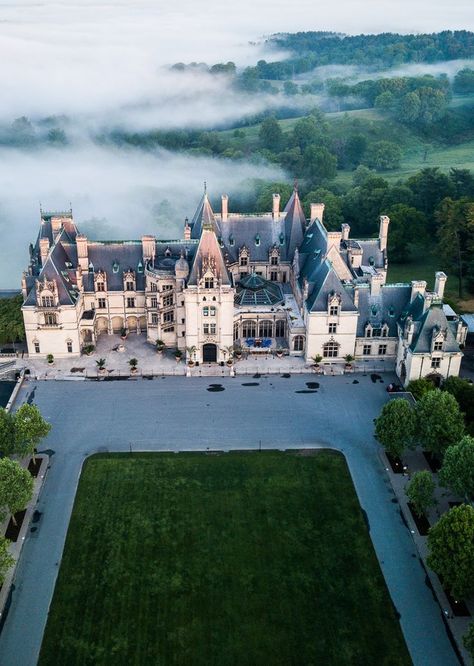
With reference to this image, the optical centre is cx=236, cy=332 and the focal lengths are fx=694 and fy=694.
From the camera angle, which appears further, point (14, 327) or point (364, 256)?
point (364, 256)

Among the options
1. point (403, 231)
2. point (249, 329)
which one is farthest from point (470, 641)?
point (403, 231)

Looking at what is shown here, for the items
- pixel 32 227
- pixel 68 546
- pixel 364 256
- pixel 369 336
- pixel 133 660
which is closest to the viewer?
pixel 133 660

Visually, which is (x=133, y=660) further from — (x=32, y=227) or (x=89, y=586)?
(x=32, y=227)

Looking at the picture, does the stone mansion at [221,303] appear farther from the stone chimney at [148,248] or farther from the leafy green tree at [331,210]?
the leafy green tree at [331,210]

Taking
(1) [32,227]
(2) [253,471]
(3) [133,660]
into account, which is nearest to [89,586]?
(3) [133,660]

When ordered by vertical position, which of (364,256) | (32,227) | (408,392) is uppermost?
(364,256)

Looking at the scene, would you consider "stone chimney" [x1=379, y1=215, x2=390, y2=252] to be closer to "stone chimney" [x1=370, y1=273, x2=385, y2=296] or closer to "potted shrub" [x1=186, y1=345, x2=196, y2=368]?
"stone chimney" [x1=370, y1=273, x2=385, y2=296]
